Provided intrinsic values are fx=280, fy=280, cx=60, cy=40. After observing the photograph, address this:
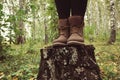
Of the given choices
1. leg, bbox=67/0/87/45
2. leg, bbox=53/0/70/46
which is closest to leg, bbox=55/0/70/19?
leg, bbox=53/0/70/46

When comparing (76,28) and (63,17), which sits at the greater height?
(63,17)

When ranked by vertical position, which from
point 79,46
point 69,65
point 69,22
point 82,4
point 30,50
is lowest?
point 30,50

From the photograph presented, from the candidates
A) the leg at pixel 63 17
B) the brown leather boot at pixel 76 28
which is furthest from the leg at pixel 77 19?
the leg at pixel 63 17

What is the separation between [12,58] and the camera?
7.42m

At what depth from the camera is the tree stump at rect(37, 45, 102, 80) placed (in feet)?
12.1

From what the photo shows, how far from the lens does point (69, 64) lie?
3695 mm

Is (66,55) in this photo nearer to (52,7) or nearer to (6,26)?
(6,26)

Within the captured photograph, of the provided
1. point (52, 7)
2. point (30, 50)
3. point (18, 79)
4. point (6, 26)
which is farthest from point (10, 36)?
point (52, 7)

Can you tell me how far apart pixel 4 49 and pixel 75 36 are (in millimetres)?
4004

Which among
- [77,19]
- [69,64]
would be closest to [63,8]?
[77,19]

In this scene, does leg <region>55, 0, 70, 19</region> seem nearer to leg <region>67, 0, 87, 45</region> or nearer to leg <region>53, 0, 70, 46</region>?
leg <region>53, 0, 70, 46</region>

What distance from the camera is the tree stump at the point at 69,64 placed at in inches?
145

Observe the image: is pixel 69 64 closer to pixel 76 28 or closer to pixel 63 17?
pixel 76 28

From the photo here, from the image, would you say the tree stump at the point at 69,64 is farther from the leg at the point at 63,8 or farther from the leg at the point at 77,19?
the leg at the point at 63,8
